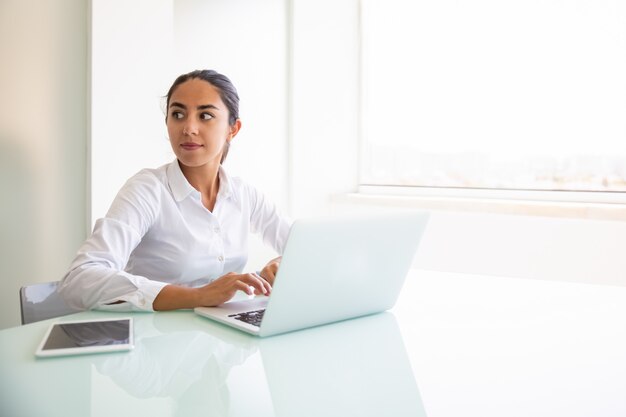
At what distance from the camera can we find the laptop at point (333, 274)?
129 centimetres

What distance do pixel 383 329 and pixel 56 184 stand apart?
2.14m

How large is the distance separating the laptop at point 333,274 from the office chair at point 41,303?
0.55 meters

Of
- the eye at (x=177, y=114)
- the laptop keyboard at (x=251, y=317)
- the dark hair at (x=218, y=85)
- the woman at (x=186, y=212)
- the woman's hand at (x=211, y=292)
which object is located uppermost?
the dark hair at (x=218, y=85)

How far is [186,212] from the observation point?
6.68 feet

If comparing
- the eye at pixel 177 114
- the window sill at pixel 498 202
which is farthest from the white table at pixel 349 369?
the window sill at pixel 498 202

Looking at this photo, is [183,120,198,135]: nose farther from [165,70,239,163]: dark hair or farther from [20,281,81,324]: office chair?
[20,281,81,324]: office chair

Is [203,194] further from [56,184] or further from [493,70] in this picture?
[493,70]

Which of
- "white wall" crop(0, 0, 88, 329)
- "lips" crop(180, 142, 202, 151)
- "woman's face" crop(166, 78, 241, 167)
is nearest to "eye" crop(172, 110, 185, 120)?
"woman's face" crop(166, 78, 241, 167)

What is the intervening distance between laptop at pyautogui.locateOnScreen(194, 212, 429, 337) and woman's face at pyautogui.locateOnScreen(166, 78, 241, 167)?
62 centimetres

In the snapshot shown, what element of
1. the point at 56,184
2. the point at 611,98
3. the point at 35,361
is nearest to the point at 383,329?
the point at 35,361

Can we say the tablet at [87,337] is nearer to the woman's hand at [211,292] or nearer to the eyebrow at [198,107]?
the woman's hand at [211,292]

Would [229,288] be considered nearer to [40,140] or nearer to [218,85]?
[218,85]

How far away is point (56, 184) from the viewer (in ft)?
Result: 10.0

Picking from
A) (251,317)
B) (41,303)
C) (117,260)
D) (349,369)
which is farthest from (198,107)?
(349,369)
